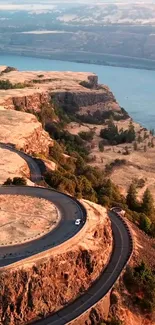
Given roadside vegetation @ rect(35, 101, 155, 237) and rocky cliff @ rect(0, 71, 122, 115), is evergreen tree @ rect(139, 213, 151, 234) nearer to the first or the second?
roadside vegetation @ rect(35, 101, 155, 237)

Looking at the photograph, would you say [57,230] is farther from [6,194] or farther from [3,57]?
[3,57]

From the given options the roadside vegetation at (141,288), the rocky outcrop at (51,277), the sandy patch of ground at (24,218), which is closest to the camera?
the rocky outcrop at (51,277)

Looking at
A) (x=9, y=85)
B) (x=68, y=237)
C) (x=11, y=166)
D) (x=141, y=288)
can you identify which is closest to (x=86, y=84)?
(x=9, y=85)

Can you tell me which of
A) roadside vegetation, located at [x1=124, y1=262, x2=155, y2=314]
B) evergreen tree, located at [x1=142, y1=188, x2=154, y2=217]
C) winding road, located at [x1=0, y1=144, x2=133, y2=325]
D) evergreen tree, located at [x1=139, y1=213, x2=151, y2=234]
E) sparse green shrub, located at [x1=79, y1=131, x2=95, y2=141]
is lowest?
sparse green shrub, located at [x1=79, y1=131, x2=95, y2=141]

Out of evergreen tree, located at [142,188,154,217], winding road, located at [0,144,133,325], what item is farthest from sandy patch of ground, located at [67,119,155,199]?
winding road, located at [0,144,133,325]

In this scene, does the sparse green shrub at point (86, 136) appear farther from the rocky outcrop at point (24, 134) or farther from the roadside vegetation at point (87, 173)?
the rocky outcrop at point (24, 134)

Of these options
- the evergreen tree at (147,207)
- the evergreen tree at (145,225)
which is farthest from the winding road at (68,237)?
the evergreen tree at (147,207)
